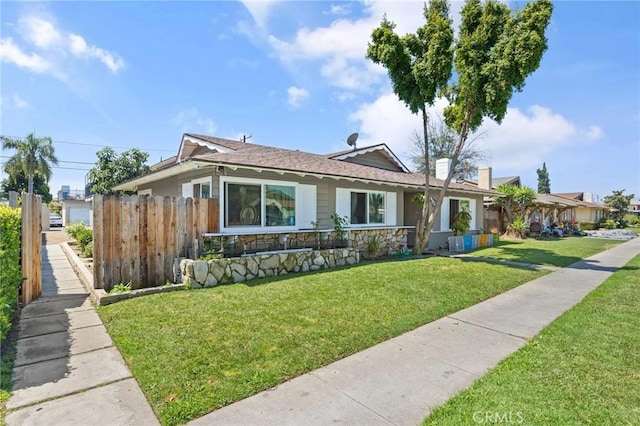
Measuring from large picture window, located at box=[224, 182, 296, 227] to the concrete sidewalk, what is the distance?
5968 mm

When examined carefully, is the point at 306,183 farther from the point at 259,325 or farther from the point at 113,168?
the point at 113,168

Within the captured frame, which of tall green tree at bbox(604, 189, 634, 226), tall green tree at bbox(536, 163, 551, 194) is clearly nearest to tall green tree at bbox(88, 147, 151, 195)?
tall green tree at bbox(604, 189, 634, 226)

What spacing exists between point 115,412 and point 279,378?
61.0 inches

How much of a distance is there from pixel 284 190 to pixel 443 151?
3321 centimetres

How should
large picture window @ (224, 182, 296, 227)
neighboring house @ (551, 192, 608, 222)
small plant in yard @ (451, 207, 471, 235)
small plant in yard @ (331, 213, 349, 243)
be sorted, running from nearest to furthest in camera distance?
1. large picture window @ (224, 182, 296, 227)
2. small plant in yard @ (331, 213, 349, 243)
3. small plant in yard @ (451, 207, 471, 235)
4. neighboring house @ (551, 192, 608, 222)

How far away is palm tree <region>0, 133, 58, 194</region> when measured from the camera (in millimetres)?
35188

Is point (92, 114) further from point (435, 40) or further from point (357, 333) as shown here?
point (357, 333)

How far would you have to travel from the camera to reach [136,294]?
637 centimetres

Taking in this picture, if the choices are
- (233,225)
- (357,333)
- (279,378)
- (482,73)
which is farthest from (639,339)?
(482,73)

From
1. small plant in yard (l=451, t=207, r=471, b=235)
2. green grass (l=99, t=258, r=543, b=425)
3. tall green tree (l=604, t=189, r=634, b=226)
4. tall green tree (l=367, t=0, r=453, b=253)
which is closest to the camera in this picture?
green grass (l=99, t=258, r=543, b=425)

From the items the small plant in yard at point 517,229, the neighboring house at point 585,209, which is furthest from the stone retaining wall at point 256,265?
the neighboring house at point 585,209

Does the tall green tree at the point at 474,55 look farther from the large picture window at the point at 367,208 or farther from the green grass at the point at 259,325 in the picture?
the green grass at the point at 259,325

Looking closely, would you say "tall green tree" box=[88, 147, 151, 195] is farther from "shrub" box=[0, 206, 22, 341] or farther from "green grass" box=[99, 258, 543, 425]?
"green grass" box=[99, 258, 543, 425]

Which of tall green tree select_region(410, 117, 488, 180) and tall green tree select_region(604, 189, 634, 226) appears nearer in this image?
tall green tree select_region(410, 117, 488, 180)
